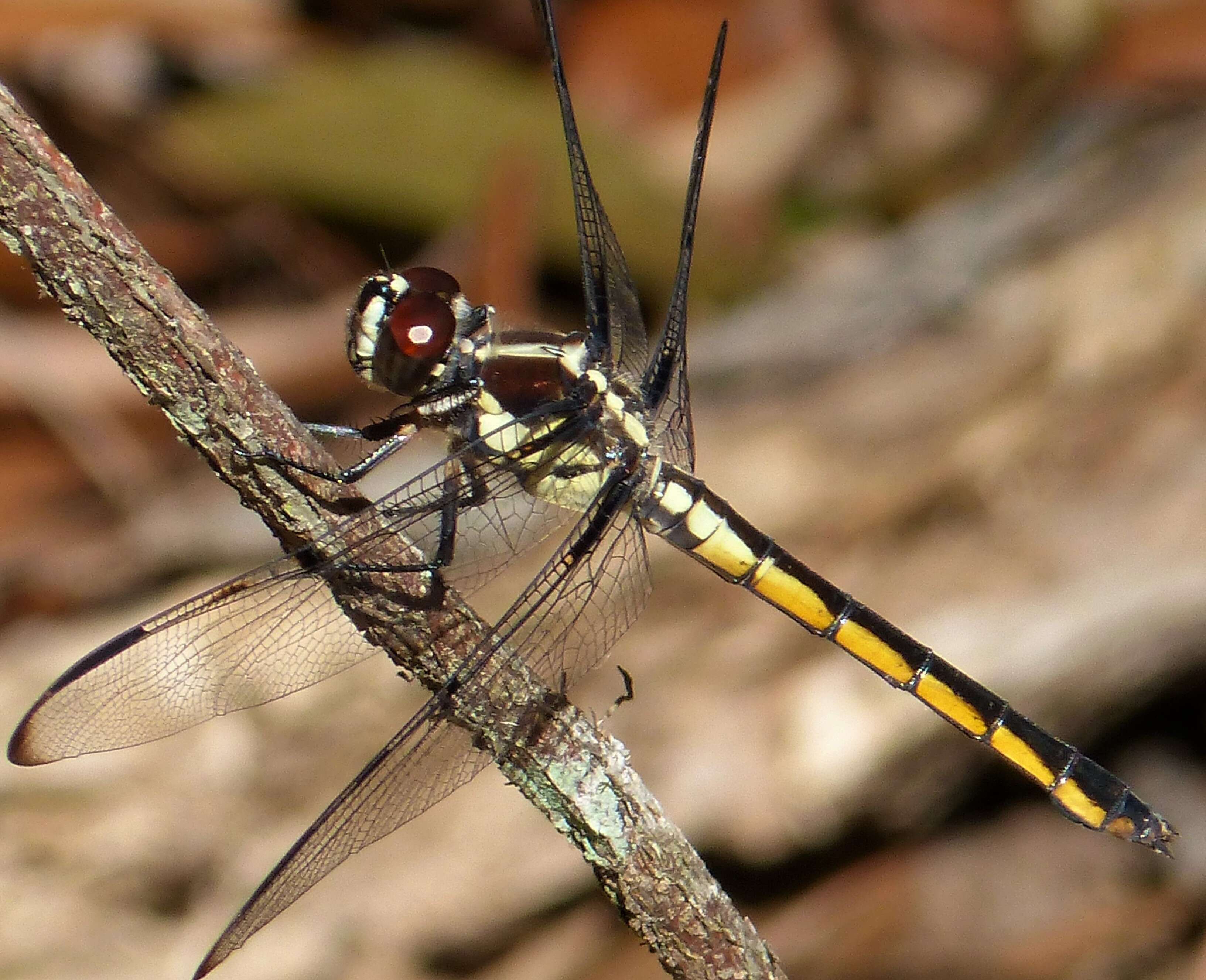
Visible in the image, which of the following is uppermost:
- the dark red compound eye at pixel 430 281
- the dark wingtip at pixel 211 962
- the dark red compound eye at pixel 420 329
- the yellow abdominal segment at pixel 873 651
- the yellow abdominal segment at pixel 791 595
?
the dark red compound eye at pixel 430 281

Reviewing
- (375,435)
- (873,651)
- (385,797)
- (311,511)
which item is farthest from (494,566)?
(873,651)

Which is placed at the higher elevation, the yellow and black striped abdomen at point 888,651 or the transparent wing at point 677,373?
the transparent wing at point 677,373

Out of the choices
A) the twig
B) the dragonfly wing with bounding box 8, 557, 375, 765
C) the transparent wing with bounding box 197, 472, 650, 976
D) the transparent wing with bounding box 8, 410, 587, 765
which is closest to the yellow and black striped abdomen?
the transparent wing with bounding box 197, 472, 650, 976

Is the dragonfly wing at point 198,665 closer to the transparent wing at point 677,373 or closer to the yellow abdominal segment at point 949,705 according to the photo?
the transparent wing at point 677,373

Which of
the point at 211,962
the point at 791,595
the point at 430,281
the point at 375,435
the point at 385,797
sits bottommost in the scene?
the point at 211,962

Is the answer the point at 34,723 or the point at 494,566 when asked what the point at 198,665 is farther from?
the point at 494,566

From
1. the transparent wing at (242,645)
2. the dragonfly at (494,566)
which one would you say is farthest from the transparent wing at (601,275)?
the transparent wing at (242,645)

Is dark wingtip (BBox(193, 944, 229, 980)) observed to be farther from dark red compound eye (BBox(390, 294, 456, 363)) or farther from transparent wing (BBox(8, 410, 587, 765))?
dark red compound eye (BBox(390, 294, 456, 363))
